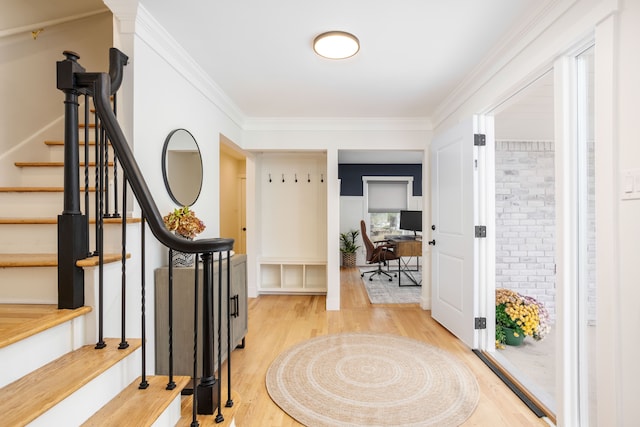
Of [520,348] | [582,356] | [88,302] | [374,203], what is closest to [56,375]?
[88,302]

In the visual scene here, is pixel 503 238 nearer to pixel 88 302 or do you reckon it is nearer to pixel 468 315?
pixel 468 315

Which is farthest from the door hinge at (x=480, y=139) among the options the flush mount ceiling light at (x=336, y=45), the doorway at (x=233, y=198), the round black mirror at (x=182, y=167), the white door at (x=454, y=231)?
the doorway at (x=233, y=198)

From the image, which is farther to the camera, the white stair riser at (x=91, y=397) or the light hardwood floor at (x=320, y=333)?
the light hardwood floor at (x=320, y=333)

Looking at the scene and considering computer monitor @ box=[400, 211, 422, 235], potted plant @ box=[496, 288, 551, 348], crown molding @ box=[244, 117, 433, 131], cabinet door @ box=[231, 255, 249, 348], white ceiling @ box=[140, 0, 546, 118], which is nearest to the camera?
white ceiling @ box=[140, 0, 546, 118]

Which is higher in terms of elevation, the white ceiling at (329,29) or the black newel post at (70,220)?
the white ceiling at (329,29)

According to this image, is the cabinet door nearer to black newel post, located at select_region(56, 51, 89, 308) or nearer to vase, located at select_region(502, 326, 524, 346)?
black newel post, located at select_region(56, 51, 89, 308)

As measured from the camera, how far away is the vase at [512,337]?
2869 millimetres

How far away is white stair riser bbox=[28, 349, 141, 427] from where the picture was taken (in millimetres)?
932

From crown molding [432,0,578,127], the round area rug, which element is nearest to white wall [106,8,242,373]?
the round area rug

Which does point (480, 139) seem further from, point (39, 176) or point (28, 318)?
point (39, 176)

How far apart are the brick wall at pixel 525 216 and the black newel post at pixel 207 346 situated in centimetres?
382

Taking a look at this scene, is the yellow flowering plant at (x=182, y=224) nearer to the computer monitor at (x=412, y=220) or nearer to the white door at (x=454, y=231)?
the white door at (x=454, y=231)

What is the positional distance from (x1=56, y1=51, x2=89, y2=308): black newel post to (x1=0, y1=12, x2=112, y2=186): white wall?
4.25 feet

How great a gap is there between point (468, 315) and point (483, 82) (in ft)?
6.64
